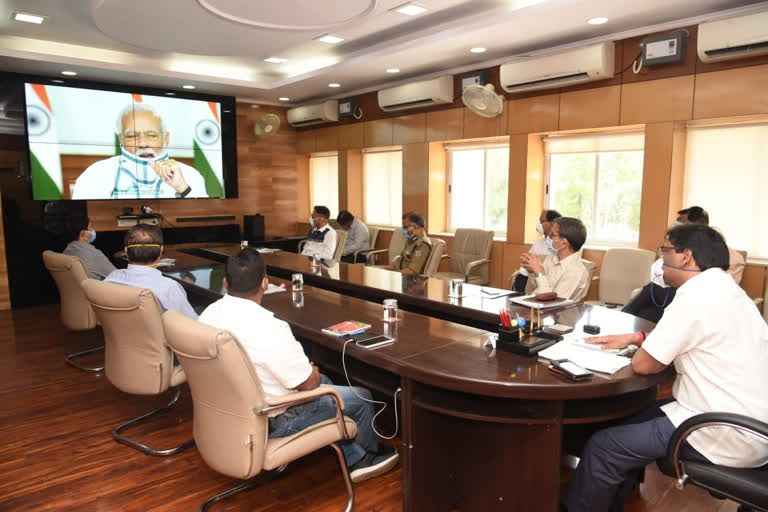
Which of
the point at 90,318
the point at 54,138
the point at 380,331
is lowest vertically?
the point at 90,318

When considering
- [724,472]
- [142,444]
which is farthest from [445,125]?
[724,472]

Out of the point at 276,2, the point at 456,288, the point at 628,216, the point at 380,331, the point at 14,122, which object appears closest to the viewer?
the point at 380,331

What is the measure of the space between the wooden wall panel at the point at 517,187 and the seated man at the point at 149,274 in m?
3.79

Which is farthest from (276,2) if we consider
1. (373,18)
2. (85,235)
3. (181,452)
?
(181,452)

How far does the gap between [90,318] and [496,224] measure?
4.59 metres

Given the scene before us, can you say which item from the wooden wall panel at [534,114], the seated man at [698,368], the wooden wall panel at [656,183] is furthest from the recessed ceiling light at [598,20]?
the seated man at [698,368]

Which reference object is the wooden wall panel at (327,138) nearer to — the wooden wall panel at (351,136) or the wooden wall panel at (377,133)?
the wooden wall panel at (351,136)

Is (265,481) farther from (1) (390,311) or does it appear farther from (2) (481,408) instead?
(2) (481,408)

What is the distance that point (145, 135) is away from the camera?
23.0 ft

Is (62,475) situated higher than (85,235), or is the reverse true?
(85,235)

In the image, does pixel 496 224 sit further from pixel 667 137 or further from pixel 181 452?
pixel 181 452

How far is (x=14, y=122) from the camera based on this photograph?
20.3ft

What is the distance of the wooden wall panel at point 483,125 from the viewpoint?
5.75 meters

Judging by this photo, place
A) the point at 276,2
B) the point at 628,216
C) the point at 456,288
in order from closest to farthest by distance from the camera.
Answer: the point at 456,288, the point at 276,2, the point at 628,216
